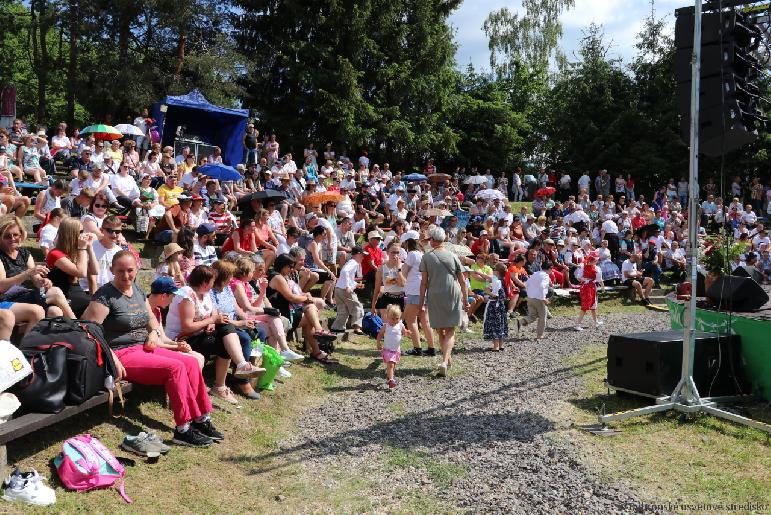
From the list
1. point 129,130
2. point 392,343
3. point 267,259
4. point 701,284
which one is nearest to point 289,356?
point 392,343

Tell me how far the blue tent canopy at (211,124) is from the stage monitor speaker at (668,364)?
1665 centimetres

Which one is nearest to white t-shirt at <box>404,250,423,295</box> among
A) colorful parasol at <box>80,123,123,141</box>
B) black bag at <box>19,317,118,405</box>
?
black bag at <box>19,317,118,405</box>

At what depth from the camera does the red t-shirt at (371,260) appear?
13.3 meters

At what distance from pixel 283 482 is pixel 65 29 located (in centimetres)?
2393

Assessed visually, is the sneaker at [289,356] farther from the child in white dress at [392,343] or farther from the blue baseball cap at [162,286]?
the blue baseball cap at [162,286]

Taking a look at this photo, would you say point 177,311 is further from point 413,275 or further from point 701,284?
point 701,284

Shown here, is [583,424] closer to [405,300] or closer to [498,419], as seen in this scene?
[498,419]

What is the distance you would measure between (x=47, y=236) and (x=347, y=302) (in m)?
4.22

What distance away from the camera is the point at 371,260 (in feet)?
43.6

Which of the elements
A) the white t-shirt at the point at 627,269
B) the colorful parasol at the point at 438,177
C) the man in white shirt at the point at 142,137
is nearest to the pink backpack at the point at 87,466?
the white t-shirt at the point at 627,269

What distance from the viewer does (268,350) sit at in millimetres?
7824

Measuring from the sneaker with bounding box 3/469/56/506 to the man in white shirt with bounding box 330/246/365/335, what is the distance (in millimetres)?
6453

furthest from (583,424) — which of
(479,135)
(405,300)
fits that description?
(479,135)

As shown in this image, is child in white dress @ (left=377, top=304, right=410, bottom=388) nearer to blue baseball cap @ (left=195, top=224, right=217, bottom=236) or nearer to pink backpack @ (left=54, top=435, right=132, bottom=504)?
blue baseball cap @ (left=195, top=224, right=217, bottom=236)
